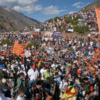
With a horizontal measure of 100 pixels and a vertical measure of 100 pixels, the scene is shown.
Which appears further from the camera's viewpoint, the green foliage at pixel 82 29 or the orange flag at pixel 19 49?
the green foliage at pixel 82 29

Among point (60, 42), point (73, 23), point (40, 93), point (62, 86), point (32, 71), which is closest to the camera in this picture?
point (40, 93)

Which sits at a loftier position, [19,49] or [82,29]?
[82,29]

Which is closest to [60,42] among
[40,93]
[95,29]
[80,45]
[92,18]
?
[80,45]

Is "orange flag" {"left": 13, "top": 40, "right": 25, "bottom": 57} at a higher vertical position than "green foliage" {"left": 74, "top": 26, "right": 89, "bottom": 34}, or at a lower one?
lower

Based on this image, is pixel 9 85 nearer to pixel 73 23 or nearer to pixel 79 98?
pixel 79 98

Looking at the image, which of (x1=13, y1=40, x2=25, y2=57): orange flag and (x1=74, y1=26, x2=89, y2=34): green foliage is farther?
(x1=74, y1=26, x2=89, y2=34): green foliage

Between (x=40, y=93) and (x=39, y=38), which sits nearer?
(x=40, y=93)

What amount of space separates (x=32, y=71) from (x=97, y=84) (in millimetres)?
2861

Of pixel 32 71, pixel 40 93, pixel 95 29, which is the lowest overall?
pixel 40 93

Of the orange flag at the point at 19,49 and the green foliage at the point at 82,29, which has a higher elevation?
the green foliage at the point at 82,29

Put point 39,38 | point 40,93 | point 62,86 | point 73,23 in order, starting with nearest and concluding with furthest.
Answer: point 40,93
point 62,86
point 39,38
point 73,23

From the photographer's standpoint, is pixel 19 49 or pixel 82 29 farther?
pixel 82 29

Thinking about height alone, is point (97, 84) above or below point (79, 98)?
above

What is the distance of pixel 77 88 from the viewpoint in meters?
4.79
